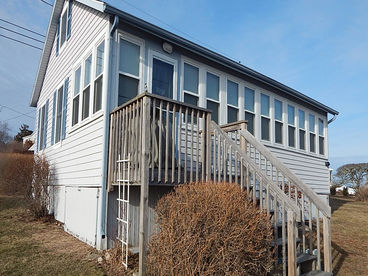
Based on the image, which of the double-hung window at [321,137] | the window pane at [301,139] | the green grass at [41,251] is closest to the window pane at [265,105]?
the window pane at [301,139]

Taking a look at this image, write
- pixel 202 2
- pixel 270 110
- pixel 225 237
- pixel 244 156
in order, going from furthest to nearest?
pixel 202 2
pixel 270 110
pixel 244 156
pixel 225 237

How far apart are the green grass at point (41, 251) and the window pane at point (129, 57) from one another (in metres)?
3.69

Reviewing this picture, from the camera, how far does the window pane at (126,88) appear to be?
20.1 ft

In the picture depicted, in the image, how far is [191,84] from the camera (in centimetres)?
750

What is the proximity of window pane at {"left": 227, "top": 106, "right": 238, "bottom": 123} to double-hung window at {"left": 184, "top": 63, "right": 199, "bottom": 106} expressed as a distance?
131 centimetres

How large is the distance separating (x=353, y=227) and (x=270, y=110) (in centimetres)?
444

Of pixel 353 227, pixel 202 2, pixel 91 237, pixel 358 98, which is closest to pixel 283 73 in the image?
pixel 358 98

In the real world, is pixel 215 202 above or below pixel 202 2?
below

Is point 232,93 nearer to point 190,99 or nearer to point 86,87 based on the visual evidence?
point 190,99

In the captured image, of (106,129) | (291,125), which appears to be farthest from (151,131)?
(291,125)

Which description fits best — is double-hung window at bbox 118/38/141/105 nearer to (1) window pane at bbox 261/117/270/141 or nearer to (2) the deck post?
(2) the deck post

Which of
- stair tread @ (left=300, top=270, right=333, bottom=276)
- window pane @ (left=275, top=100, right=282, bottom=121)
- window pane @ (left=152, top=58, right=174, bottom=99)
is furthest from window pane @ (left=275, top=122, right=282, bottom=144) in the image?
stair tread @ (left=300, top=270, right=333, bottom=276)

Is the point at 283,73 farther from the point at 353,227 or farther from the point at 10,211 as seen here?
the point at 10,211

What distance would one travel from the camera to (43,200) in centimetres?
939
